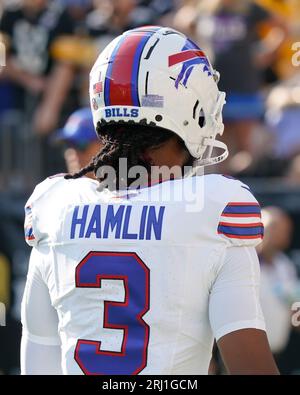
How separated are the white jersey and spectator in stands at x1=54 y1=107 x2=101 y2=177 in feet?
8.08

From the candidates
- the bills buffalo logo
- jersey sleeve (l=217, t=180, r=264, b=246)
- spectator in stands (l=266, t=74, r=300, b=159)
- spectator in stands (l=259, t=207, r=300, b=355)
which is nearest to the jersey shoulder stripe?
jersey sleeve (l=217, t=180, r=264, b=246)

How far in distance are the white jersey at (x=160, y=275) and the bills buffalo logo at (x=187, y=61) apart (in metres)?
0.30

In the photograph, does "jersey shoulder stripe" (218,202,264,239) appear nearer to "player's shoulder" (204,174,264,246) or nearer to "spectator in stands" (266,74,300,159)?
"player's shoulder" (204,174,264,246)

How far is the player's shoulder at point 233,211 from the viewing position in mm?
2711

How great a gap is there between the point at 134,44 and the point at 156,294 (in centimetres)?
73

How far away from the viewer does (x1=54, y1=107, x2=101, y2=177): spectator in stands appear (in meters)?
5.32

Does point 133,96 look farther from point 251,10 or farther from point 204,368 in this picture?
point 251,10

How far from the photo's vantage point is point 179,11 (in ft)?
28.6

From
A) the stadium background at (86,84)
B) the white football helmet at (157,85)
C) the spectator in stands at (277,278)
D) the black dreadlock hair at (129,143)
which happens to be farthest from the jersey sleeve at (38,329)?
the stadium background at (86,84)

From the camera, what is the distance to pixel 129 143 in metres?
2.82

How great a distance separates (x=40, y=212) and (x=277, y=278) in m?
4.77

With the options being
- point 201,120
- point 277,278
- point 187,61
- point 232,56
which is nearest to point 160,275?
point 201,120

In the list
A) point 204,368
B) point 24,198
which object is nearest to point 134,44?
point 204,368

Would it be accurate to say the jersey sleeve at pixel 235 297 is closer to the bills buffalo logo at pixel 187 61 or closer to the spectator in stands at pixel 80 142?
the bills buffalo logo at pixel 187 61
